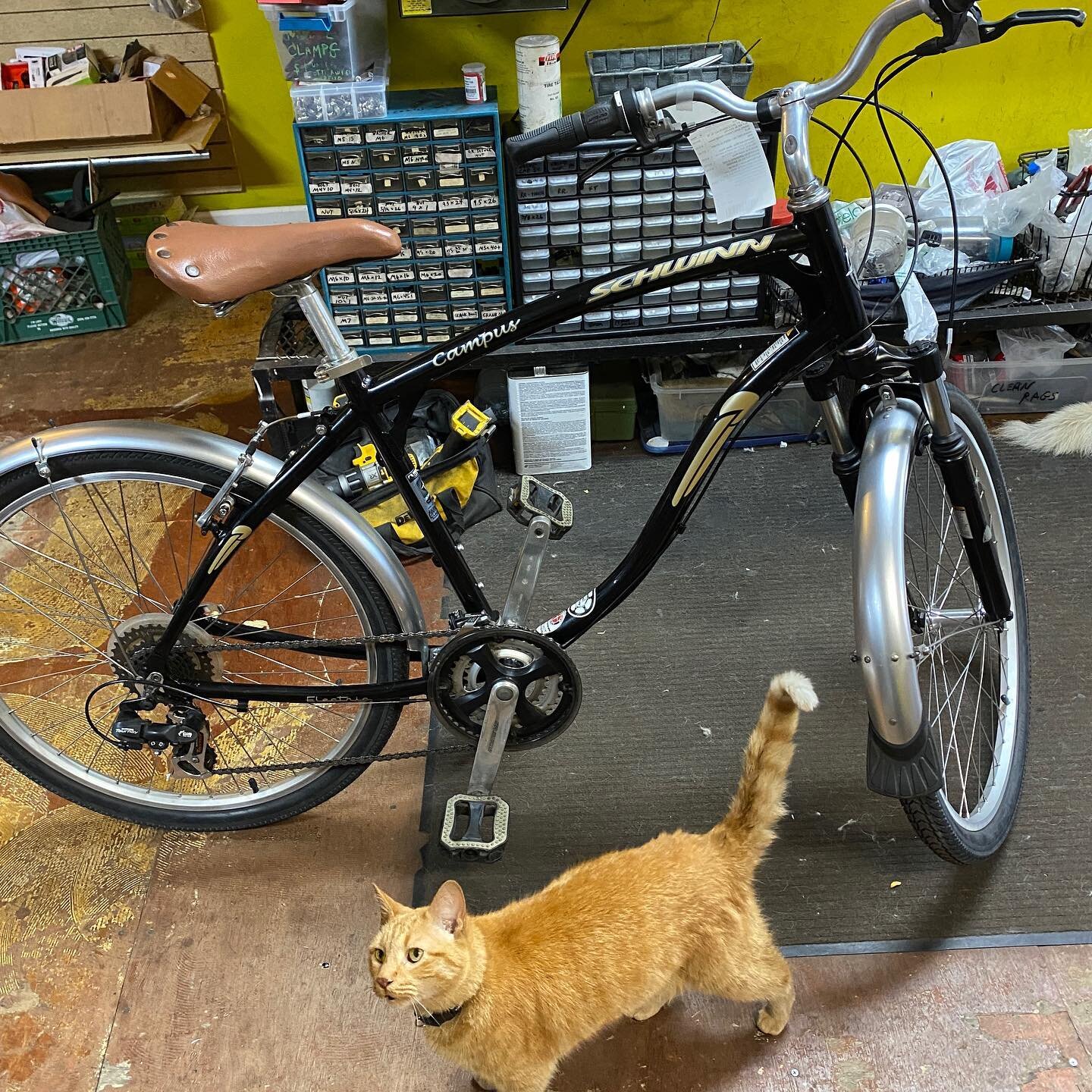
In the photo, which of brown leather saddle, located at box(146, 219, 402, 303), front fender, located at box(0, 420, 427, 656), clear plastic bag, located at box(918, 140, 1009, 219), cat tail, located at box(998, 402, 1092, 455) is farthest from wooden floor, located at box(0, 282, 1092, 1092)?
clear plastic bag, located at box(918, 140, 1009, 219)

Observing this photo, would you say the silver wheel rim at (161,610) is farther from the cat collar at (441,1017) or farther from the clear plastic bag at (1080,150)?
the clear plastic bag at (1080,150)

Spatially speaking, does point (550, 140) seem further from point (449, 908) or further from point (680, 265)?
point (449, 908)

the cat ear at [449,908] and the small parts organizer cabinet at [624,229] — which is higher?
the small parts organizer cabinet at [624,229]

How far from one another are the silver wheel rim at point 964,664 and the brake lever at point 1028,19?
567mm

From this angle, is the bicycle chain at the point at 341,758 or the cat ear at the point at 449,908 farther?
the bicycle chain at the point at 341,758

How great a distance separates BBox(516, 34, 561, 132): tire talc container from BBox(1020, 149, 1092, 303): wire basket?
4.03 feet

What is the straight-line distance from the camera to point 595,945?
1.13 meters

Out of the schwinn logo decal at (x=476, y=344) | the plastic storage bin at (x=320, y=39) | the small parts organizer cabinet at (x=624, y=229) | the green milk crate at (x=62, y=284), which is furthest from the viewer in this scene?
the green milk crate at (x=62, y=284)

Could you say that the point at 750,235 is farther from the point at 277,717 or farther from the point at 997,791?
the point at 277,717

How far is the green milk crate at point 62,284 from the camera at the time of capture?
109 inches

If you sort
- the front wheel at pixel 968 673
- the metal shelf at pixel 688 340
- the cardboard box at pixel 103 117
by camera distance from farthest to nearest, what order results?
1. the cardboard box at pixel 103 117
2. the metal shelf at pixel 688 340
3. the front wheel at pixel 968 673

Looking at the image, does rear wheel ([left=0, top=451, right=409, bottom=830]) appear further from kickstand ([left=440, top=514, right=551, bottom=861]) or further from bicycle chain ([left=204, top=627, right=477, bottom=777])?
kickstand ([left=440, top=514, right=551, bottom=861])

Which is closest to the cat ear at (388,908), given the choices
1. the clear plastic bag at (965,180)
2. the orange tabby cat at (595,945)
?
the orange tabby cat at (595,945)

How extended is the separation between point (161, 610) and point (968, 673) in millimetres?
1474
